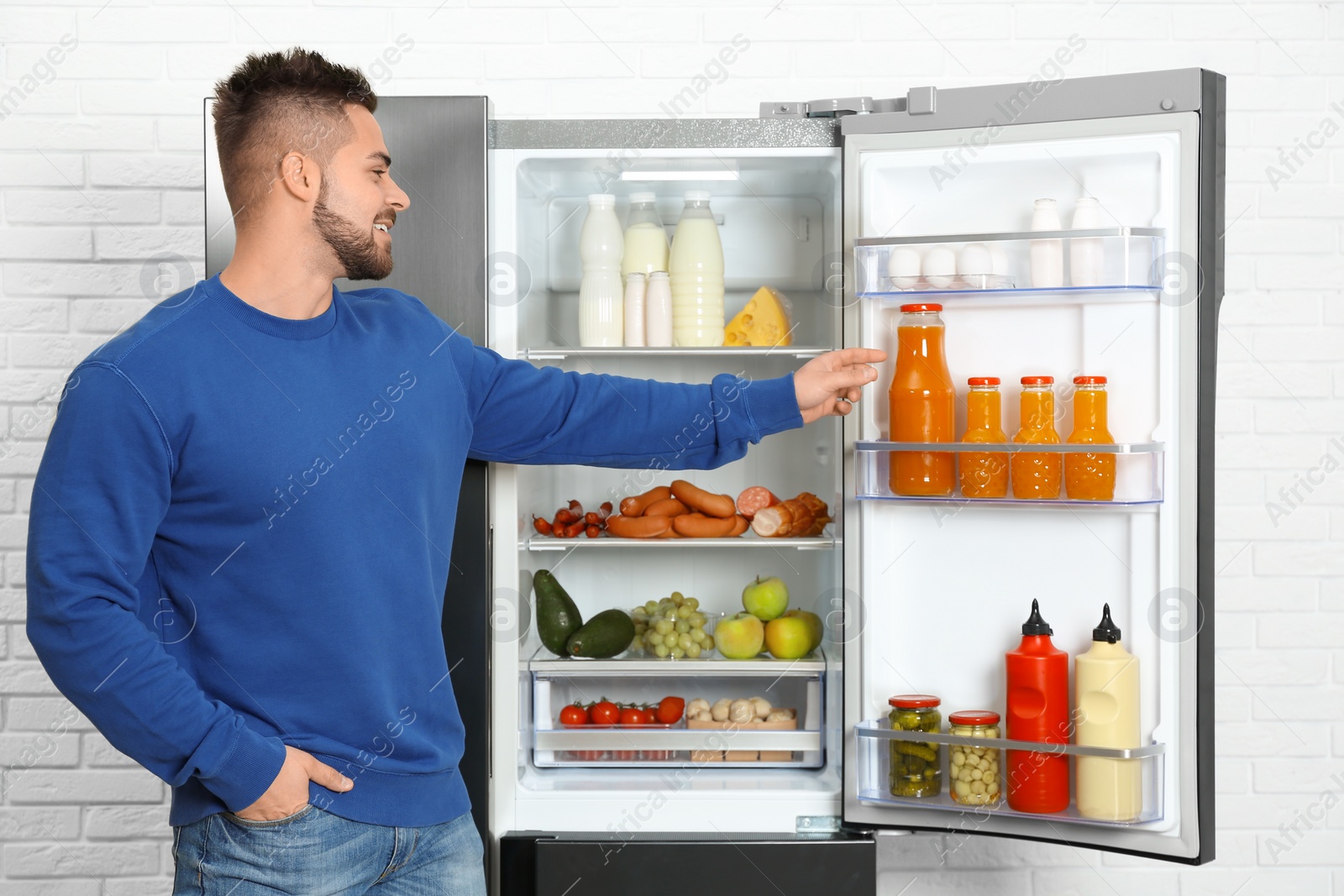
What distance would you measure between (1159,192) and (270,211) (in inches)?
52.5

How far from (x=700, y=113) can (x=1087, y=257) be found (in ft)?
3.32

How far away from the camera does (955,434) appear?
1.77 m

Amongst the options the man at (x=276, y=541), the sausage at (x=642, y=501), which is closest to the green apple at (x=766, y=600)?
the sausage at (x=642, y=501)

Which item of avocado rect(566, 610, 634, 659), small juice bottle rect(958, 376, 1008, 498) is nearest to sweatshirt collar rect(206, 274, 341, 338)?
avocado rect(566, 610, 634, 659)

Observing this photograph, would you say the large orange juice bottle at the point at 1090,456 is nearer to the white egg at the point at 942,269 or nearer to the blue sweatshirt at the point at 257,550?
the white egg at the point at 942,269

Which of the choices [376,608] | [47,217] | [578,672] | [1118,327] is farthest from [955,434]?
[47,217]

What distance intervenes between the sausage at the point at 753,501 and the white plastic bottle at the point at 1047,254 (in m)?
0.64

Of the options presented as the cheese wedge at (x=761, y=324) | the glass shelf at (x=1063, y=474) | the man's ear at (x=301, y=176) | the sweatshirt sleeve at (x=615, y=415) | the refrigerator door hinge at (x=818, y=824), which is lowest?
the refrigerator door hinge at (x=818, y=824)

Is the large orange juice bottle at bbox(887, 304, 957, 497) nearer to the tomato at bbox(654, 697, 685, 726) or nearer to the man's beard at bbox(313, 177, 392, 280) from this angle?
the tomato at bbox(654, 697, 685, 726)

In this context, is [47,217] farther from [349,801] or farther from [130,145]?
[349,801]

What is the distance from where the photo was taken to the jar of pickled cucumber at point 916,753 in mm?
1712

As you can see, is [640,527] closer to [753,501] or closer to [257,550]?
[753,501]

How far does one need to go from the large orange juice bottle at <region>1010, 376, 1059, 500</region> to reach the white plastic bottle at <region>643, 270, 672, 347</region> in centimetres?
66

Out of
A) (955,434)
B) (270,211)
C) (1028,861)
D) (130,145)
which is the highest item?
(130,145)
